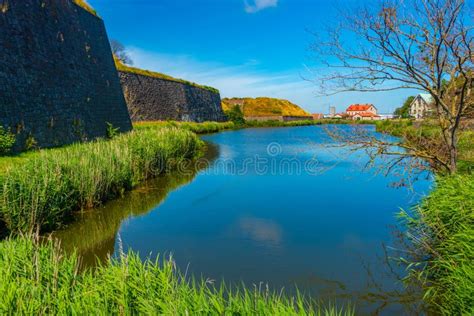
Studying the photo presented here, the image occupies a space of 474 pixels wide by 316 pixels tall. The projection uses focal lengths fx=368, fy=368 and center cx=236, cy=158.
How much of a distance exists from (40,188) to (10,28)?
7679mm

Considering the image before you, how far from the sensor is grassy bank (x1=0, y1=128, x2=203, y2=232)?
20.0 ft

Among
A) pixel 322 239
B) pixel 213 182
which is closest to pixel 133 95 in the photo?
pixel 213 182

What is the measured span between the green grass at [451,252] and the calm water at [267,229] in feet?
1.56

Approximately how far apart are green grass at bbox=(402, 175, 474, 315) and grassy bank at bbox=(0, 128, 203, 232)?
4480 mm

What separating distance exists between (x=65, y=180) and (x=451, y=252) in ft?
22.0

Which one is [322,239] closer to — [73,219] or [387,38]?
[387,38]

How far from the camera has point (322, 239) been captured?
6.62 m

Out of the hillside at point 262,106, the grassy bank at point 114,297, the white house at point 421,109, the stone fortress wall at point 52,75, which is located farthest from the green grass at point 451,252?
the hillside at point 262,106

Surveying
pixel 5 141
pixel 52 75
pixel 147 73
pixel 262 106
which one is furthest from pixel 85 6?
pixel 262 106

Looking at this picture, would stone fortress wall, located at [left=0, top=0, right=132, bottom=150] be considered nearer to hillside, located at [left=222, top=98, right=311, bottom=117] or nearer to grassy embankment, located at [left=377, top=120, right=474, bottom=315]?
grassy embankment, located at [left=377, top=120, right=474, bottom=315]

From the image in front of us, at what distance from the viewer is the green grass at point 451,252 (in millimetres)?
3609

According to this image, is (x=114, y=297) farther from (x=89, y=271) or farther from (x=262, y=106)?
(x=262, y=106)

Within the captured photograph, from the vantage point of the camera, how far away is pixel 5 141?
9.78 m

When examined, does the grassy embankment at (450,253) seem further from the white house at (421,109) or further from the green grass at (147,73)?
the green grass at (147,73)
